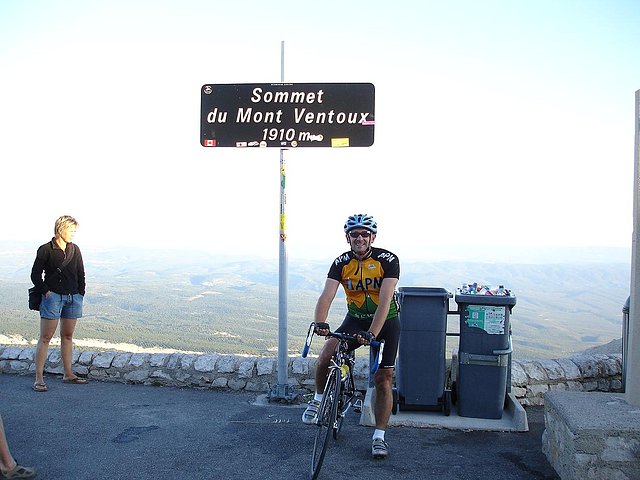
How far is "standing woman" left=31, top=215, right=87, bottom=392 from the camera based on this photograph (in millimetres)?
7301

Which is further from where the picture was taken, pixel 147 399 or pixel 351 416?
pixel 147 399

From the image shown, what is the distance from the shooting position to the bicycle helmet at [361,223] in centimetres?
539

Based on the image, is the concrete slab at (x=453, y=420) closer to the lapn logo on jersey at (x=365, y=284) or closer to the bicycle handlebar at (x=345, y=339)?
the bicycle handlebar at (x=345, y=339)

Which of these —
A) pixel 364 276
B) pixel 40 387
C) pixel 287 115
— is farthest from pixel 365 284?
pixel 40 387

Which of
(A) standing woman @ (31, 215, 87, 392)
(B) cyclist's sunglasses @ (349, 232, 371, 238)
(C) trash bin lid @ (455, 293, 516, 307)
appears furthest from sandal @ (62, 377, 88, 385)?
(C) trash bin lid @ (455, 293, 516, 307)

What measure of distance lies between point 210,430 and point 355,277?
2.04 m

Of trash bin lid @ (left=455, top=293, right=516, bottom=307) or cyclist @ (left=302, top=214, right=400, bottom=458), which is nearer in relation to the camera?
cyclist @ (left=302, top=214, right=400, bottom=458)

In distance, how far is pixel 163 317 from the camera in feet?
133

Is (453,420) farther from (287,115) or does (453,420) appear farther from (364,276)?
(287,115)

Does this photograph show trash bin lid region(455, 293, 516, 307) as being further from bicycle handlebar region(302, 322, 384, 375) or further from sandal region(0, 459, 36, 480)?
sandal region(0, 459, 36, 480)

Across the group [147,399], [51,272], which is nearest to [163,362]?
[147,399]

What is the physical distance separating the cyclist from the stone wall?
1.99 metres

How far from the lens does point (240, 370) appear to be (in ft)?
25.2

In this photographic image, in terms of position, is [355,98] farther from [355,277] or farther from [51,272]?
[51,272]
